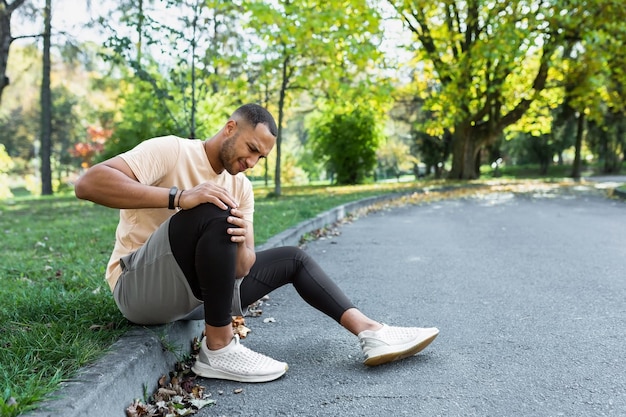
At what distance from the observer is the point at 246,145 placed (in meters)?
2.93

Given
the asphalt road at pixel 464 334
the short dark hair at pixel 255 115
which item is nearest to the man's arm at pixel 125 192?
the short dark hair at pixel 255 115

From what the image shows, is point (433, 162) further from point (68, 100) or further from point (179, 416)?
point (179, 416)

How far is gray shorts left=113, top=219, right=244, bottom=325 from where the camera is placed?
267 cm

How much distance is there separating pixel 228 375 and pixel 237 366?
0.06m

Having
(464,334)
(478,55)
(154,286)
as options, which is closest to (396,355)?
(464,334)

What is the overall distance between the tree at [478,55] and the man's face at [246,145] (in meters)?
13.8

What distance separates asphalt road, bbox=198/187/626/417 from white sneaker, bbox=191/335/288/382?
0.15 feet

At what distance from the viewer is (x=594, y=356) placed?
3.04 meters

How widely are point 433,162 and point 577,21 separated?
58.3 feet

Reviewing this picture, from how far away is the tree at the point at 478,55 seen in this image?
1608cm

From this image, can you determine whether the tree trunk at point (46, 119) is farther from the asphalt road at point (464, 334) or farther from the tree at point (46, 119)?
the asphalt road at point (464, 334)

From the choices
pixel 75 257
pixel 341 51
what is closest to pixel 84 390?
pixel 75 257

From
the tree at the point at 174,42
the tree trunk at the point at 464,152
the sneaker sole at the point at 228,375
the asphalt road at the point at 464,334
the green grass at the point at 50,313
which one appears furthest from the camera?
the tree trunk at the point at 464,152

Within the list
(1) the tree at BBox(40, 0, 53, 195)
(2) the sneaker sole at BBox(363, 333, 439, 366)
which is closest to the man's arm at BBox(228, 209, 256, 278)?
(2) the sneaker sole at BBox(363, 333, 439, 366)
